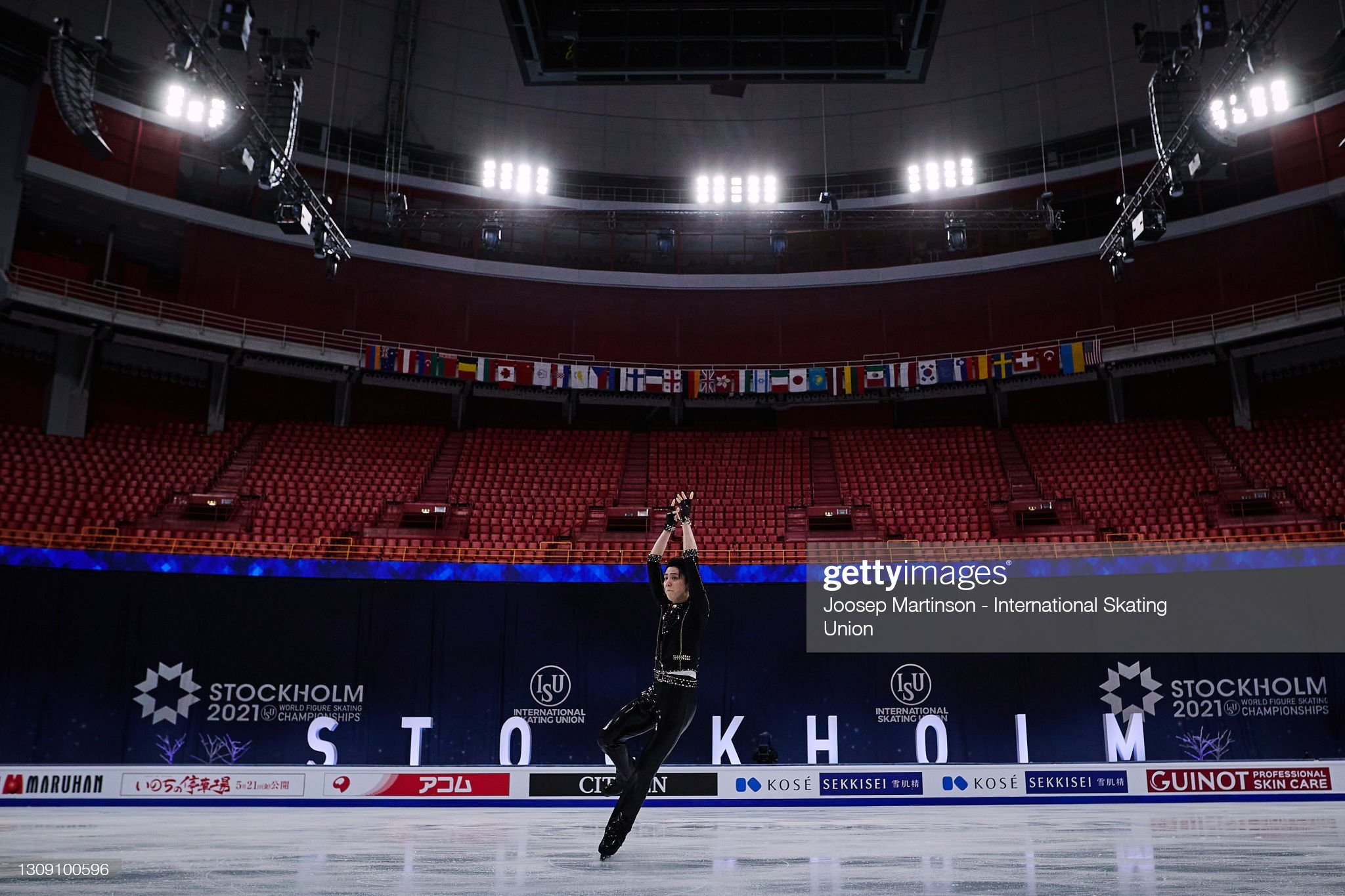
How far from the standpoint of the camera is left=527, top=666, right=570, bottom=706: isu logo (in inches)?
733

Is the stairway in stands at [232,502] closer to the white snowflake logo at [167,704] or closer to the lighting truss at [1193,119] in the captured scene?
the white snowflake logo at [167,704]

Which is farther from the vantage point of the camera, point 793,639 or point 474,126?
point 474,126

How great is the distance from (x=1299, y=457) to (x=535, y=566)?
19.1 m

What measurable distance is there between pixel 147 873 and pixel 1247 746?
19750 millimetres

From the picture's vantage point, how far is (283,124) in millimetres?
17016

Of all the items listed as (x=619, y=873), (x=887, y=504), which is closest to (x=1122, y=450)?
(x=887, y=504)

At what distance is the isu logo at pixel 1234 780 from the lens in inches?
550

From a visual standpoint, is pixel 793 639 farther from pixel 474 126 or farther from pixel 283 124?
pixel 474 126

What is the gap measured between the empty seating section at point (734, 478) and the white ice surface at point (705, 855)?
13210mm

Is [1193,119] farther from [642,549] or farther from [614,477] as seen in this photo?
[614,477]

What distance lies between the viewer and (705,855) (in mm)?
5105

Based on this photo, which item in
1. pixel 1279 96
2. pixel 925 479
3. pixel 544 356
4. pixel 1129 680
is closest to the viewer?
pixel 1129 680

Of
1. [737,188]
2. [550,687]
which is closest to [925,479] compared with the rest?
[550,687]

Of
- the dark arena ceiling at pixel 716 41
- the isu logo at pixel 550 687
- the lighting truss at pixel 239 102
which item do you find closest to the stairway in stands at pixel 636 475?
the isu logo at pixel 550 687
